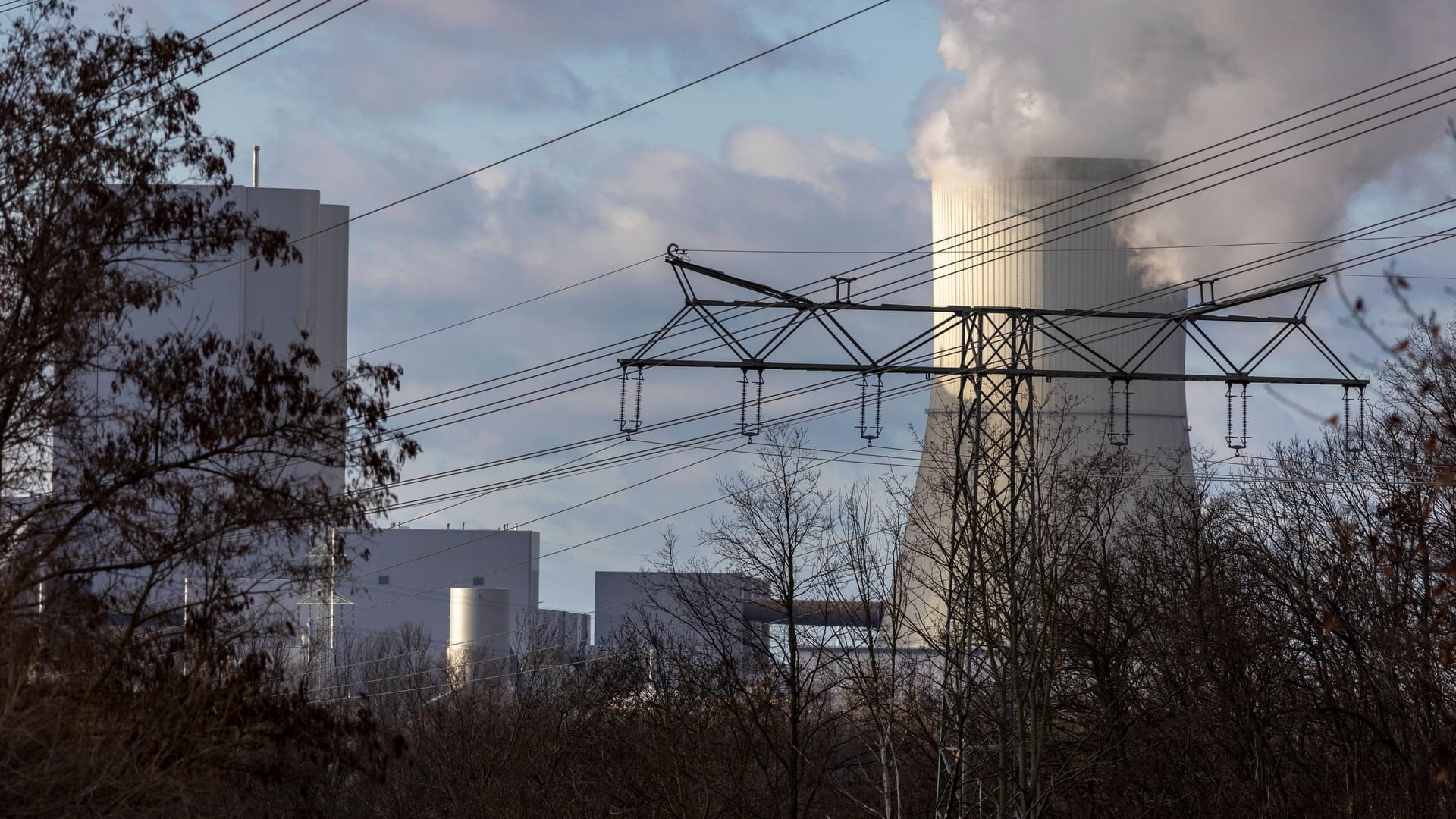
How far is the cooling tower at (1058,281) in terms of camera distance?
72.2ft

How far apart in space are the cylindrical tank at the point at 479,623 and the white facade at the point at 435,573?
14.7 ft

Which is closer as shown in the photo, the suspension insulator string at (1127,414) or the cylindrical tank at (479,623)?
the suspension insulator string at (1127,414)

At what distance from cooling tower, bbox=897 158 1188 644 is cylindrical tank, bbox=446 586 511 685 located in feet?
88.3

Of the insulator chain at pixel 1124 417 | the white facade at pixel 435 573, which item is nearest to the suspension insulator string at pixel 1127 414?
the insulator chain at pixel 1124 417

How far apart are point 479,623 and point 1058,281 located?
3036cm

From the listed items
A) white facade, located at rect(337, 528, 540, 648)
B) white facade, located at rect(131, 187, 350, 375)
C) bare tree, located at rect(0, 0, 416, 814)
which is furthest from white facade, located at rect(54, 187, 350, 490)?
bare tree, located at rect(0, 0, 416, 814)

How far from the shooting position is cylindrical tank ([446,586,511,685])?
156 ft

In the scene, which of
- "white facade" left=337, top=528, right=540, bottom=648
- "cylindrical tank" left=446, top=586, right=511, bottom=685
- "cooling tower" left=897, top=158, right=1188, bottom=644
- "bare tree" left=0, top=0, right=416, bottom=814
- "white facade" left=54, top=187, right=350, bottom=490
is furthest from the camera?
"white facade" left=337, top=528, right=540, bottom=648

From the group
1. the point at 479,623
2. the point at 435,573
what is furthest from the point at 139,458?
the point at 435,573

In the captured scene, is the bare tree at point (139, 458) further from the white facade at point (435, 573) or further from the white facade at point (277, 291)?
the white facade at point (435, 573)

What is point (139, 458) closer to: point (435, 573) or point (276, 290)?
point (276, 290)

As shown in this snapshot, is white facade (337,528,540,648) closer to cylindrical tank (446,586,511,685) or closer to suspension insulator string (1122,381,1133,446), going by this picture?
cylindrical tank (446,586,511,685)

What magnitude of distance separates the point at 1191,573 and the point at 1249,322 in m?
10.1

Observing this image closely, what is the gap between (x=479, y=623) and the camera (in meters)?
48.4
